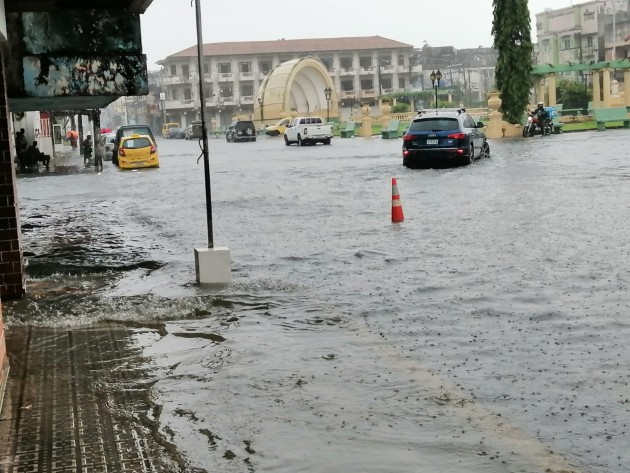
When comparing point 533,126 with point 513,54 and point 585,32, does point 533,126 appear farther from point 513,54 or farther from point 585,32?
point 585,32

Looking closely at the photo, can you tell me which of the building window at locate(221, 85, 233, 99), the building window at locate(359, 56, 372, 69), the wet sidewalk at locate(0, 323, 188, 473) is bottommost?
the wet sidewalk at locate(0, 323, 188, 473)

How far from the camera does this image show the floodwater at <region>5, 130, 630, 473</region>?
16.5 feet

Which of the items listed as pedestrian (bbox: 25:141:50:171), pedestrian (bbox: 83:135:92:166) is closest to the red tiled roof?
pedestrian (bbox: 83:135:92:166)

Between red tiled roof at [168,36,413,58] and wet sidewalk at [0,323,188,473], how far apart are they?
119333 millimetres

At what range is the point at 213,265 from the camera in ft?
33.4

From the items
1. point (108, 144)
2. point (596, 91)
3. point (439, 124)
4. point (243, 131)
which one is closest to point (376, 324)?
point (439, 124)

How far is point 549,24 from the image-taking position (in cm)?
10594

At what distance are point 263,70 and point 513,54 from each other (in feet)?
267

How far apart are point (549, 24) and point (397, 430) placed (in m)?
107

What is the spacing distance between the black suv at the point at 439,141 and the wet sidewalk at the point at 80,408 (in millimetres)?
21149

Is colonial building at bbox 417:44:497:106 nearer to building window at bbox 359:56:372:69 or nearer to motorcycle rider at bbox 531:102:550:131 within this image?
building window at bbox 359:56:372:69

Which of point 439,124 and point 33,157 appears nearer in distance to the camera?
point 439,124

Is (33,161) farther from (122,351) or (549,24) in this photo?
(549,24)

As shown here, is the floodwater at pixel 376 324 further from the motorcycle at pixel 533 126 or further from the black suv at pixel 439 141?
the motorcycle at pixel 533 126
